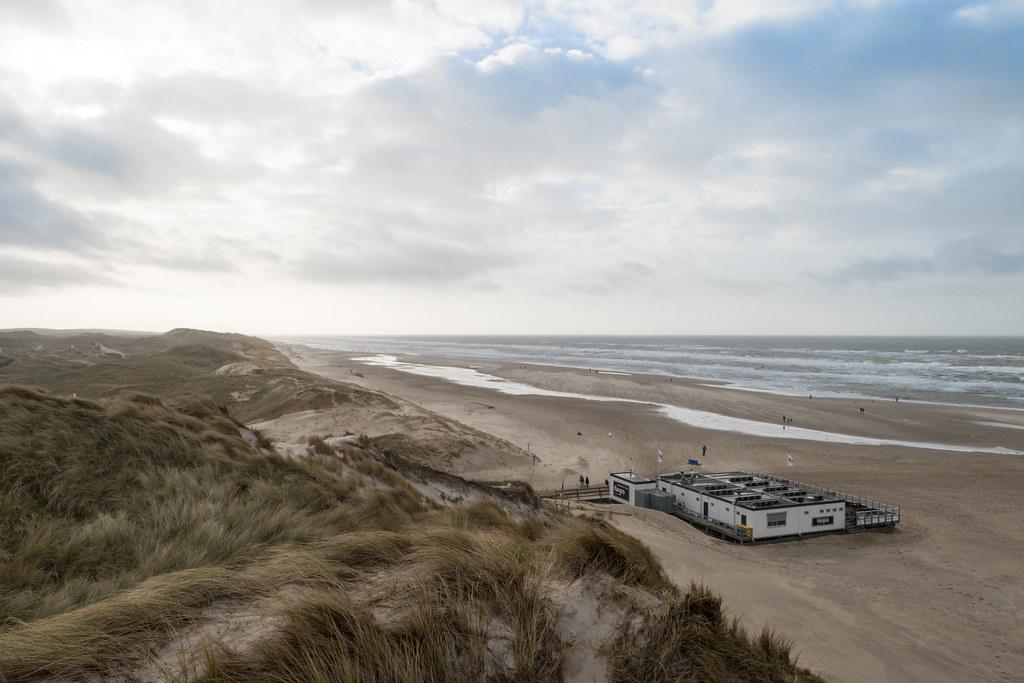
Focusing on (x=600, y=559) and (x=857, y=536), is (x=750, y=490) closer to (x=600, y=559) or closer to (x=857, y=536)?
(x=857, y=536)

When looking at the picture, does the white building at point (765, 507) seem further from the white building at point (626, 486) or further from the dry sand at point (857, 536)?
the white building at point (626, 486)

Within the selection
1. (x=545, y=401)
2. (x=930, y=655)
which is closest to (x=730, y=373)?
(x=545, y=401)

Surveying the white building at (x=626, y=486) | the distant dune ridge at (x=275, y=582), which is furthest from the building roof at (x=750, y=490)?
the distant dune ridge at (x=275, y=582)

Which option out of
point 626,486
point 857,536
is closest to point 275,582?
point 626,486

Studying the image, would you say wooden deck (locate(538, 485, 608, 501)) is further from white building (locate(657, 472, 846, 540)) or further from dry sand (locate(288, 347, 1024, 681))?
white building (locate(657, 472, 846, 540))

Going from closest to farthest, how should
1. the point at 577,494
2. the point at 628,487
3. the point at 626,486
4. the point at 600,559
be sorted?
the point at 600,559 → the point at 628,487 → the point at 626,486 → the point at 577,494

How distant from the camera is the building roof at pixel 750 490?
21266 mm

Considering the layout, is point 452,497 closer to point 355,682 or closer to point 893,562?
point 355,682

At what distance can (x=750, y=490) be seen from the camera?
76.6ft

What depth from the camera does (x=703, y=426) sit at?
40938 millimetres

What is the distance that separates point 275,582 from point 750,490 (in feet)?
76.2

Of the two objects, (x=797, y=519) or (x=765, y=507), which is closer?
(x=765, y=507)

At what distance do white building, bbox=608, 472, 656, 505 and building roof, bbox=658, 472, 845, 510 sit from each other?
151 centimetres

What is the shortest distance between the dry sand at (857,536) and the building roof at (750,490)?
1562 millimetres
